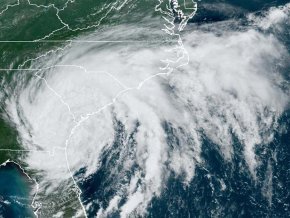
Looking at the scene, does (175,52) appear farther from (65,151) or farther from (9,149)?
(9,149)

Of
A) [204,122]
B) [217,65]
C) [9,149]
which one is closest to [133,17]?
[217,65]

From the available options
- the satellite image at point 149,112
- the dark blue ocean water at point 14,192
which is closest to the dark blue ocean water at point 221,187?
the satellite image at point 149,112

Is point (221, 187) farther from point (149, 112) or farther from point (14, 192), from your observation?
point (14, 192)

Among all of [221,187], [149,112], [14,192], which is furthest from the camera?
[149,112]

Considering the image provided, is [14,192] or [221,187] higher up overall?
[14,192]

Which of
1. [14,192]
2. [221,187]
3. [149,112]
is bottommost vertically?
[221,187]

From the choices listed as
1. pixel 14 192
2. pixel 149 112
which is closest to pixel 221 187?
pixel 149 112
